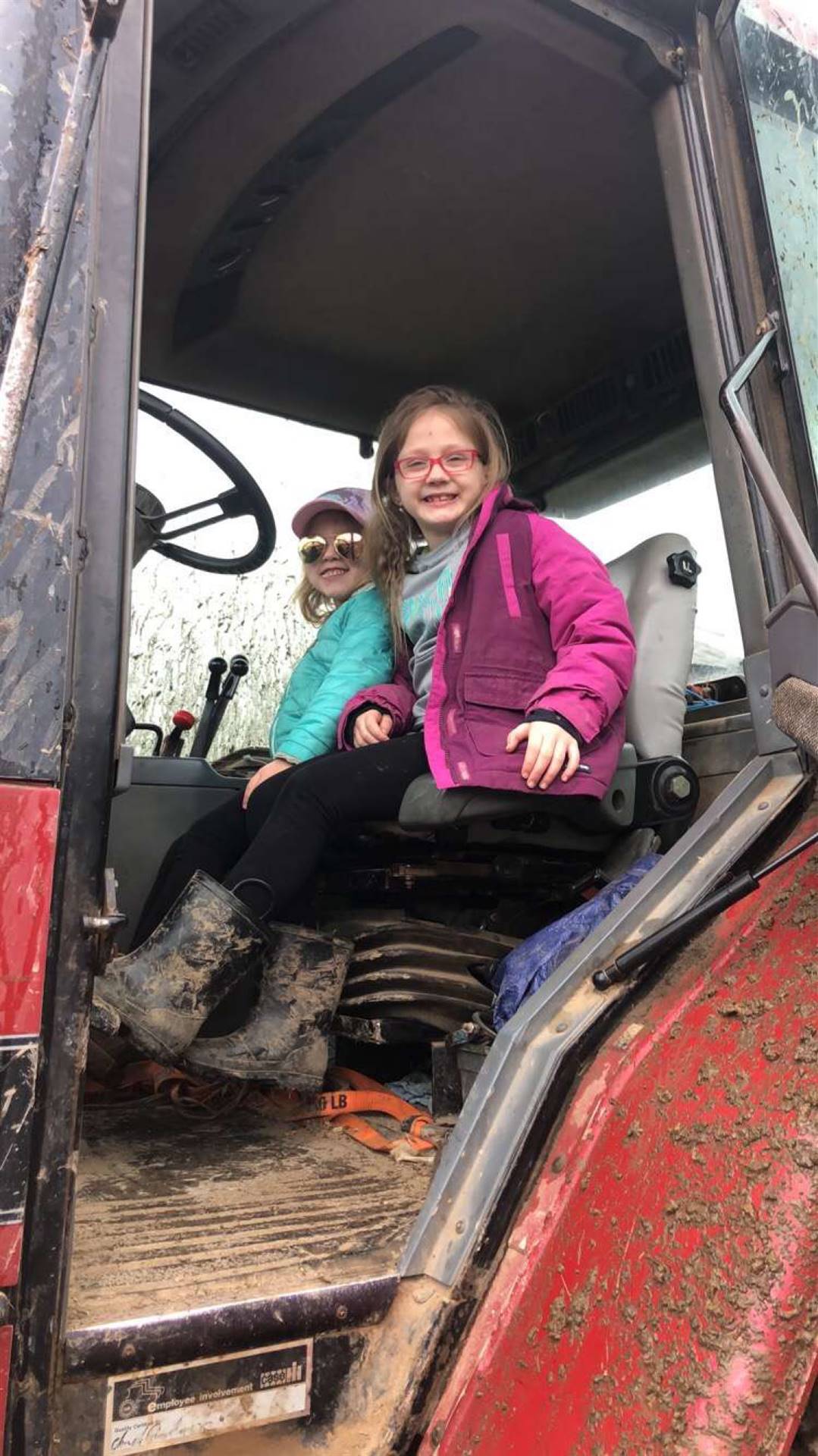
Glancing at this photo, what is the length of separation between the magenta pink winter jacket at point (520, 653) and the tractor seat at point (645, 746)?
51 mm

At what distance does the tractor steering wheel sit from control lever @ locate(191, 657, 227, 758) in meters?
0.25

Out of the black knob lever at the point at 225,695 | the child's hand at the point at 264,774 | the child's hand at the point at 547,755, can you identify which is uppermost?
the black knob lever at the point at 225,695

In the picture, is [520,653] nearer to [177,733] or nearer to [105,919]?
[105,919]

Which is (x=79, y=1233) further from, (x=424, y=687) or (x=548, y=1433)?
(x=424, y=687)

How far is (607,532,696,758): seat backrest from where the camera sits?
5.59 ft

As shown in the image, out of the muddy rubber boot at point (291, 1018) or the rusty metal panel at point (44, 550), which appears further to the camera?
the muddy rubber boot at point (291, 1018)

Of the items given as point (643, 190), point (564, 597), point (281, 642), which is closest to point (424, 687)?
point (564, 597)

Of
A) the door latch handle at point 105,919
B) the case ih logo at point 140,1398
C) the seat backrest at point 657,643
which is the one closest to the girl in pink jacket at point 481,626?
the seat backrest at point 657,643

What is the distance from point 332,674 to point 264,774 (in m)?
0.29

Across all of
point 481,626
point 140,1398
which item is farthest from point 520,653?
point 140,1398

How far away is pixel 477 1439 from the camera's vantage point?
0.93m

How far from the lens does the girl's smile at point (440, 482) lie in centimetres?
197

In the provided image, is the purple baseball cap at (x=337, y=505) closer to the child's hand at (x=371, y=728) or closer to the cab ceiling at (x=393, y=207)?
the cab ceiling at (x=393, y=207)

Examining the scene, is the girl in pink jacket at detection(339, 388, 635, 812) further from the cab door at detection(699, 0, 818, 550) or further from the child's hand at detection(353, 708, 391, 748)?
the cab door at detection(699, 0, 818, 550)
